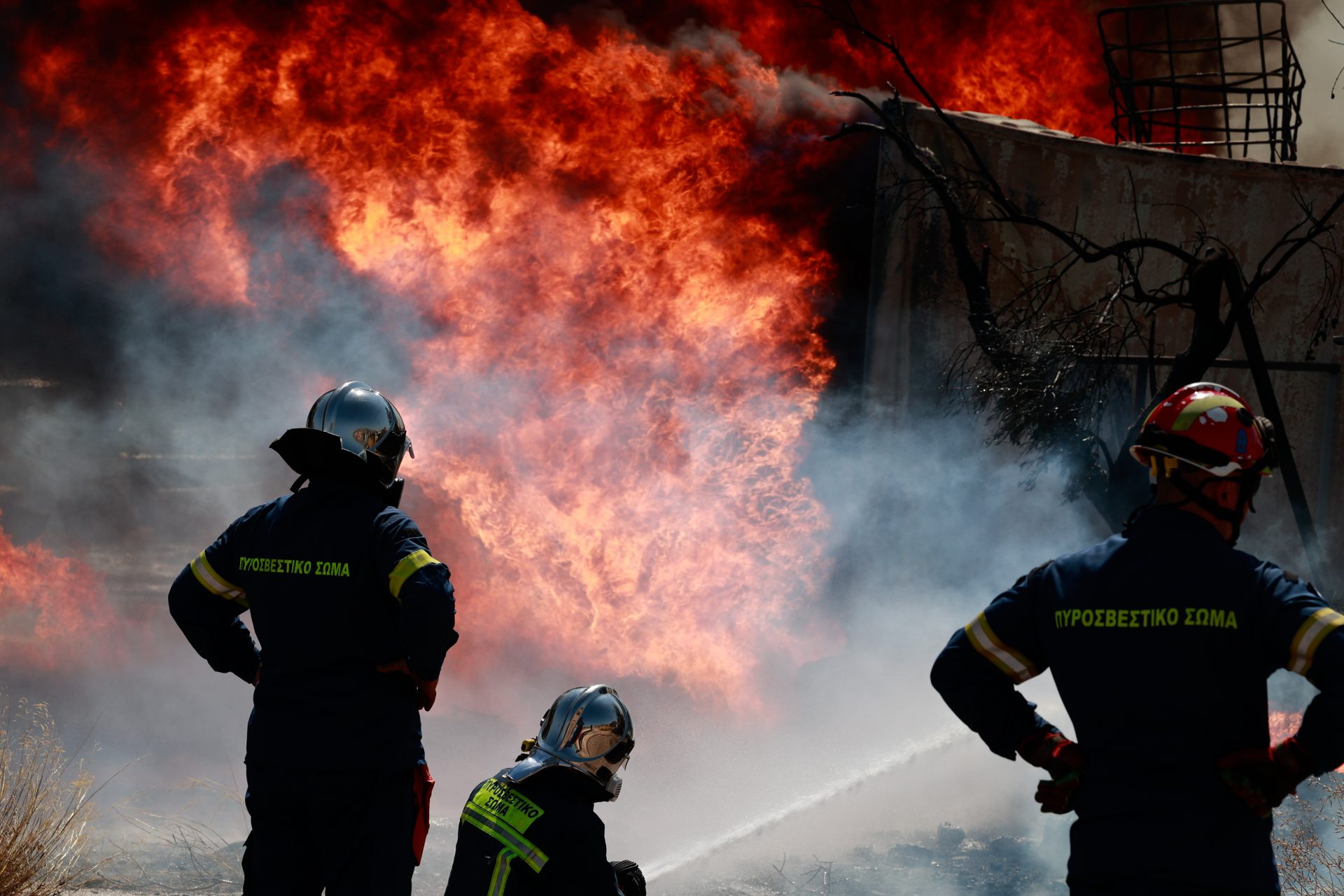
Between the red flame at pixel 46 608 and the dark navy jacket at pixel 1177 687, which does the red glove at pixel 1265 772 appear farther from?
the red flame at pixel 46 608

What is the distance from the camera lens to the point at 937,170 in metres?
9.81

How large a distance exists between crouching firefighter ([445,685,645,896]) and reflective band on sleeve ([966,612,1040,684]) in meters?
0.92

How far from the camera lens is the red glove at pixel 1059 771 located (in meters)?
2.49

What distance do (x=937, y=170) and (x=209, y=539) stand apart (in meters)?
9.04

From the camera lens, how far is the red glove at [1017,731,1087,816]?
249 cm

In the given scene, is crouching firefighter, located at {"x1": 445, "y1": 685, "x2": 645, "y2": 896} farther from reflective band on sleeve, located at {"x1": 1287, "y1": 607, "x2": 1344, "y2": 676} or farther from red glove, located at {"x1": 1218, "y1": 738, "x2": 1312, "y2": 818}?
reflective band on sleeve, located at {"x1": 1287, "y1": 607, "x2": 1344, "y2": 676}

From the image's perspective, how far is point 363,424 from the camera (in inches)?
135

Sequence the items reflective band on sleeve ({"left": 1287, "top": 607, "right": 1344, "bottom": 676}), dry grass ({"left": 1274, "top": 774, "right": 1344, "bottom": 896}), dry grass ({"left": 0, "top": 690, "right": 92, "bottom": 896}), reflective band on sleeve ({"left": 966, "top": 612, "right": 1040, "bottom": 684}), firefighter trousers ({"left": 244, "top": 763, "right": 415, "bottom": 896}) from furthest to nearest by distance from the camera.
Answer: dry grass ({"left": 1274, "top": 774, "right": 1344, "bottom": 896}), dry grass ({"left": 0, "top": 690, "right": 92, "bottom": 896}), firefighter trousers ({"left": 244, "top": 763, "right": 415, "bottom": 896}), reflective band on sleeve ({"left": 966, "top": 612, "right": 1040, "bottom": 684}), reflective band on sleeve ({"left": 1287, "top": 607, "right": 1344, "bottom": 676})

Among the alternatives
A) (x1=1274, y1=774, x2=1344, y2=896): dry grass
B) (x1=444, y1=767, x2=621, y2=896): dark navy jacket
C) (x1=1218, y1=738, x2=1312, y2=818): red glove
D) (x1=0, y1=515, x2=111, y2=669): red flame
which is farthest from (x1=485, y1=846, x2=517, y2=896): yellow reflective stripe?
(x1=0, y1=515, x2=111, y2=669): red flame

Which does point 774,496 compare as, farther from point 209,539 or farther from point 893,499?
point 209,539

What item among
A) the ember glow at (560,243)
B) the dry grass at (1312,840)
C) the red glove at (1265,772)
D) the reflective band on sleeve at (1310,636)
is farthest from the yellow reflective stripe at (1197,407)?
the ember glow at (560,243)

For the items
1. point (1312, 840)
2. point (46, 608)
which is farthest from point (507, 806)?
point (46, 608)

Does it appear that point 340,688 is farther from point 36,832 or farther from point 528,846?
point 36,832

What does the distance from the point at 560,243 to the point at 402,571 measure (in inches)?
311
